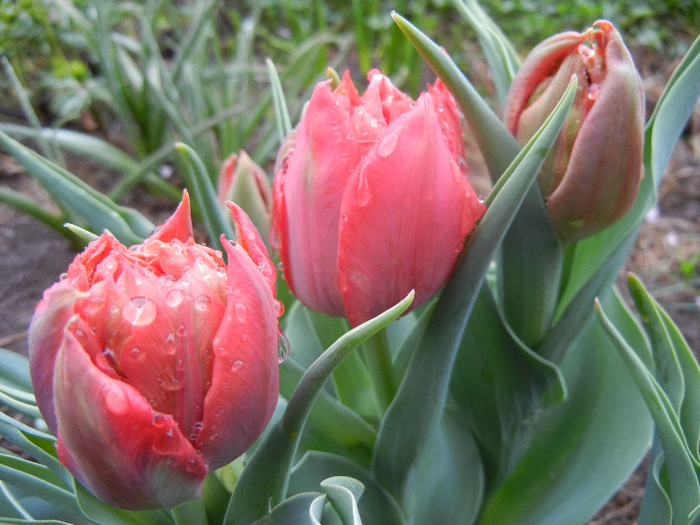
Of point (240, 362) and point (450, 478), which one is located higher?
point (240, 362)

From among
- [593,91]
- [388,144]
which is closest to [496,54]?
[593,91]

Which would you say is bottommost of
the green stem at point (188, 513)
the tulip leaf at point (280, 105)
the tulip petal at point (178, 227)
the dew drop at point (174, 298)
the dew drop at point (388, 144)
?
the green stem at point (188, 513)

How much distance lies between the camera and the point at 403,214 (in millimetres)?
499

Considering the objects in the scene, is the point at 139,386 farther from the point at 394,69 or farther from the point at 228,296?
the point at 394,69

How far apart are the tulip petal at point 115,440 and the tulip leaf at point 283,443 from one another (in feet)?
0.28

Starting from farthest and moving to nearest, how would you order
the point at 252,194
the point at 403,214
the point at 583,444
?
1. the point at 252,194
2. the point at 583,444
3. the point at 403,214

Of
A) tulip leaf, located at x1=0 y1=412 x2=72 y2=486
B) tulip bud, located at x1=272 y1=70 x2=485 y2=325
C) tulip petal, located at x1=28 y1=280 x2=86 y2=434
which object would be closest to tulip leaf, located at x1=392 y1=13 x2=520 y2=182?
tulip bud, located at x1=272 y1=70 x2=485 y2=325

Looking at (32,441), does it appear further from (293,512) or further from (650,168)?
(650,168)

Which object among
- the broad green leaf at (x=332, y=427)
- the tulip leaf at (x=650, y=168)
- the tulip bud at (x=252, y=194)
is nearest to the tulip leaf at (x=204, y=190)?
the tulip bud at (x=252, y=194)

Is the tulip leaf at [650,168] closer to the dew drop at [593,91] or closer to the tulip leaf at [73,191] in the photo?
the dew drop at [593,91]

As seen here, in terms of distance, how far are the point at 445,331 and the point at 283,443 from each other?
6.8 inches

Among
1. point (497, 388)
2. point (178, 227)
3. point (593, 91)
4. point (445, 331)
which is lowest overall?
point (497, 388)

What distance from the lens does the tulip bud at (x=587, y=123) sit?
1.81ft

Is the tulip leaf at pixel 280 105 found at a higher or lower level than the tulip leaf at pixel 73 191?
higher
